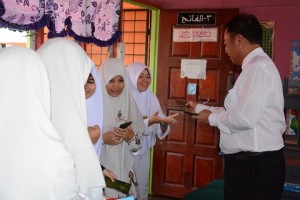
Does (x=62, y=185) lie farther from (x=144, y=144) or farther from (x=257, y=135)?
(x=144, y=144)

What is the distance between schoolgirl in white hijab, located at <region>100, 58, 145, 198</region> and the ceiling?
1.81 meters

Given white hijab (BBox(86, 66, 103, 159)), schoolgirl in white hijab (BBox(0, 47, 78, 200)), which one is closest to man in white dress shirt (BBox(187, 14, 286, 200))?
white hijab (BBox(86, 66, 103, 159))

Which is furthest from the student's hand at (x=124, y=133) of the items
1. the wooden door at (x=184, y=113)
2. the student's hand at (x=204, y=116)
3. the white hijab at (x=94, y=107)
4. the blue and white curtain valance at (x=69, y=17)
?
the wooden door at (x=184, y=113)

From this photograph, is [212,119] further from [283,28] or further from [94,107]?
[283,28]

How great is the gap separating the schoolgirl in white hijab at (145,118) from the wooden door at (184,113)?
102cm

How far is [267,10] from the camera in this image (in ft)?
16.0

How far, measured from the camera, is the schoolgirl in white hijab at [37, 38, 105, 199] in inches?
76.4

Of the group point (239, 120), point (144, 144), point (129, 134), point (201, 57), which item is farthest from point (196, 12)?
point (239, 120)

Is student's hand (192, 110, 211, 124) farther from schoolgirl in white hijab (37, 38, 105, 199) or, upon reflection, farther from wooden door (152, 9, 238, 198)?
wooden door (152, 9, 238, 198)

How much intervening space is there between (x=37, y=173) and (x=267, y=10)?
3933mm

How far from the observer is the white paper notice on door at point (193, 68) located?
5.05 meters

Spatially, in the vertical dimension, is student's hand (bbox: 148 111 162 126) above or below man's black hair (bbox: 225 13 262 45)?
below

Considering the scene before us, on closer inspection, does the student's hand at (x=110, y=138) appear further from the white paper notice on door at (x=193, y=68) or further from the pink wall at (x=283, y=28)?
the pink wall at (x=283, y=28)

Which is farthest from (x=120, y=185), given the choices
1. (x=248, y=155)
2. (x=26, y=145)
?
(x=248, y=155)
